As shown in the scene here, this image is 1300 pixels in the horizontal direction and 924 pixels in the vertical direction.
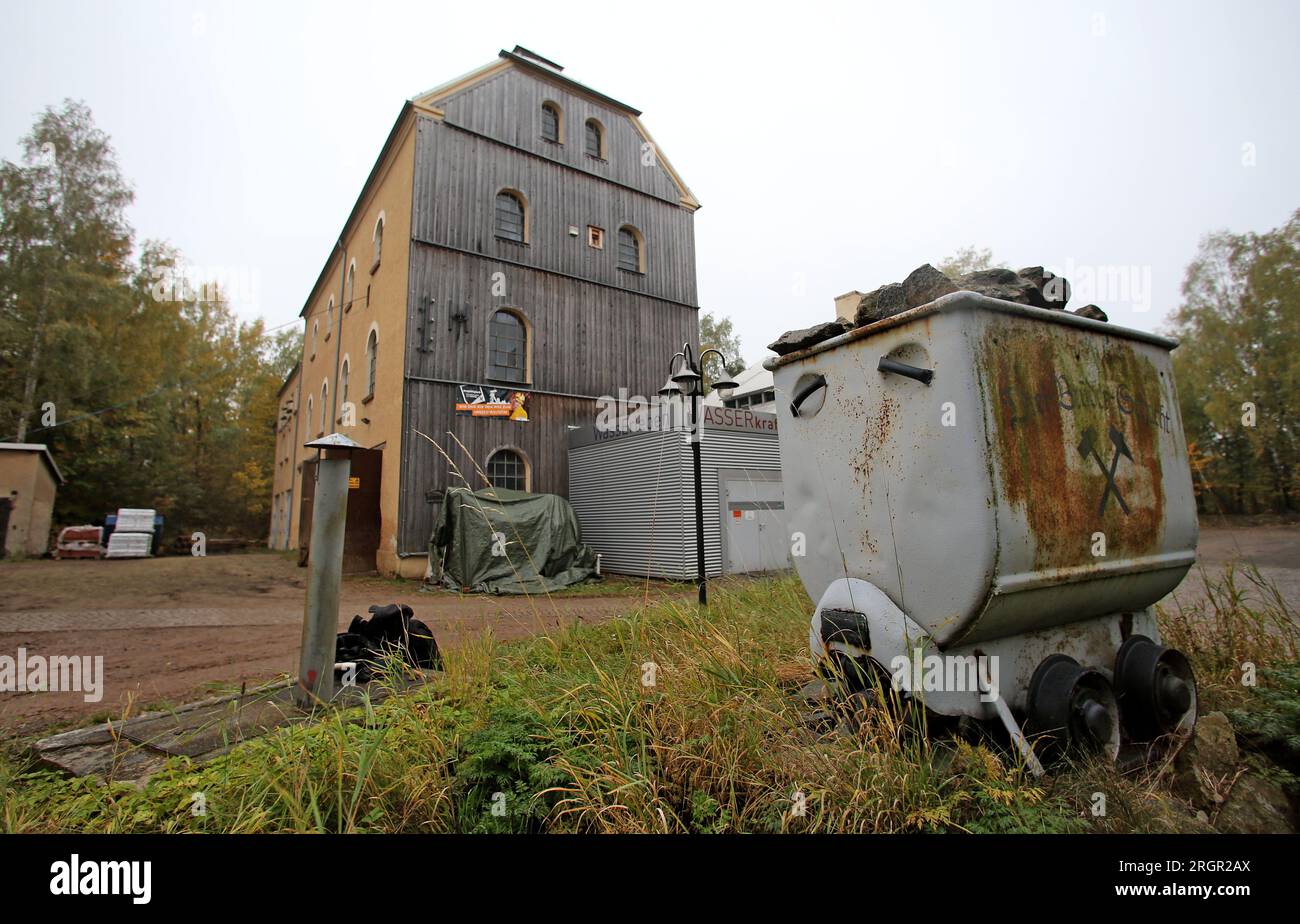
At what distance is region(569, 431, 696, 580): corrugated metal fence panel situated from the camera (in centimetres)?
1153

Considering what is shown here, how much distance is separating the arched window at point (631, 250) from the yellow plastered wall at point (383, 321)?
5683 millimetres

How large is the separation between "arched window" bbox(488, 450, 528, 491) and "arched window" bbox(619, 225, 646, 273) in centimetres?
639

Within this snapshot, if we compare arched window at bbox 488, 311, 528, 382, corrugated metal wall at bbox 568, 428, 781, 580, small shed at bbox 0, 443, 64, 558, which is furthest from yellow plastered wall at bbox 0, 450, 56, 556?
corrugated metal wall at bbox 568, 428, 781, 580

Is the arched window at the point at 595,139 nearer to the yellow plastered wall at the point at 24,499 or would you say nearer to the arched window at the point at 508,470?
the arched window at the point at 508,470

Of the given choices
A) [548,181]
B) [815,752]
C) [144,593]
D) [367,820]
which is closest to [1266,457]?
[548,181]

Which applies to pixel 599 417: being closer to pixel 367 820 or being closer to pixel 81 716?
pixel 81 716

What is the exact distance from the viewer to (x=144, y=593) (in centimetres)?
997

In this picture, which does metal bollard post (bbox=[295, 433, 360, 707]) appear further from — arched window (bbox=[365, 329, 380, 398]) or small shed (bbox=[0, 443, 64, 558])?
small shed (bbox=[0, 443, 64, 558])

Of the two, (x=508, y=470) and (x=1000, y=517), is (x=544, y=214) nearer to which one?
(x=508, y=470)

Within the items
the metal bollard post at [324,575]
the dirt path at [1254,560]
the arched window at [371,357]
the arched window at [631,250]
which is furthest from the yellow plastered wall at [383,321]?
the dirt path at [1254,560]

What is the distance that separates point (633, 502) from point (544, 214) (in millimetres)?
8082

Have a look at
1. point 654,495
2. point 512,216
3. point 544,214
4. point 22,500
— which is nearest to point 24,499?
point 22,500

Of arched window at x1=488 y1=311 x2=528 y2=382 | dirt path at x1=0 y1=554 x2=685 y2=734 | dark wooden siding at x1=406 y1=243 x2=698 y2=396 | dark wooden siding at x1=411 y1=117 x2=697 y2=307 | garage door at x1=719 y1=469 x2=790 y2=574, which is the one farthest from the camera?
arched window at x1=488 y1=311 x2=528 y2=382
